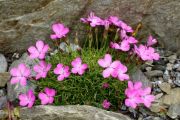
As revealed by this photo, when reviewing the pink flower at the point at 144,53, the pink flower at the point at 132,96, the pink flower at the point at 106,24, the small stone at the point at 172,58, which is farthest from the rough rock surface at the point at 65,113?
the small stone at the point at 172,58

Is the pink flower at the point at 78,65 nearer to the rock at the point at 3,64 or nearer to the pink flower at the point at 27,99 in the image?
the pink flower at the point at 27,99

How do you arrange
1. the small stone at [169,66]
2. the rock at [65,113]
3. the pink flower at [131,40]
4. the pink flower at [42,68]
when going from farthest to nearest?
1. the small stone at [169,66]
2. the pink flower at [131,40]
3. the pink flower at [42,68]
4. the rock at [65,113]

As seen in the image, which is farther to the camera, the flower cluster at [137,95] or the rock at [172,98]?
the rock at [172,98]

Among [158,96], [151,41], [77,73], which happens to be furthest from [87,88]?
[151,41]

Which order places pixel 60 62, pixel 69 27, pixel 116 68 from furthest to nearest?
1. pixel 69 27
2. pixel 60 62
3. pixel 116 68

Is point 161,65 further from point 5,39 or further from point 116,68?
point 5,39

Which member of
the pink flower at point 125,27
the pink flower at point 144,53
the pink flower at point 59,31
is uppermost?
the pink flower at point 125,27

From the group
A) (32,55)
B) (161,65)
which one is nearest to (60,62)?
(32,55)
